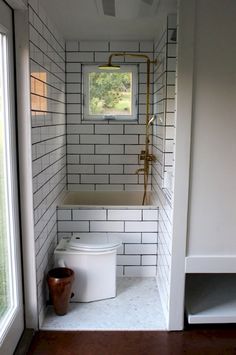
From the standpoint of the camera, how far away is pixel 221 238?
2156 millimetres

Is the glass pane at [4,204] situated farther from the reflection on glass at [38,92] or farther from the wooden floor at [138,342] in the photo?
the wooden floor at [138,342]

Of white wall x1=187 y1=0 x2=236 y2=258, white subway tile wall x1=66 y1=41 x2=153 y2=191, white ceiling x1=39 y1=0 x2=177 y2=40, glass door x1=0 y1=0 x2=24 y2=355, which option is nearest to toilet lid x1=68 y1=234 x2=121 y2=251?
glass door x1=0 y1=0 x2=24 y2=355

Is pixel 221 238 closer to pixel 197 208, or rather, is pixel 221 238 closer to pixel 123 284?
pixel 197 208

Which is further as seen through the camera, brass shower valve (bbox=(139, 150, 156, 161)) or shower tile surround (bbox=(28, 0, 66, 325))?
brass shower valve (bbox=(139, 150, 156, 161))

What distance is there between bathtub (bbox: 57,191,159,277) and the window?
0.93 meters

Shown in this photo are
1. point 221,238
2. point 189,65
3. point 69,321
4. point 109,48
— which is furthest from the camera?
point 109,48

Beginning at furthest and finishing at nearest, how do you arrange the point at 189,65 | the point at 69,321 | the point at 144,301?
1. the point at 144,301
2. the point at 69,321
3. the point at 189,65

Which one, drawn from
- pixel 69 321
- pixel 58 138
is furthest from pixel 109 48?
pixel 69 321

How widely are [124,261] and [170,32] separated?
169cm

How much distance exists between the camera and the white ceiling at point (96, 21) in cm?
228

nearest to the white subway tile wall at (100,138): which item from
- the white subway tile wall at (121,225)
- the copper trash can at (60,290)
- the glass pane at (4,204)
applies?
the white subway tile wall at (121,225)

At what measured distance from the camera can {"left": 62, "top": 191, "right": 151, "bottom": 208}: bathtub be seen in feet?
11.2

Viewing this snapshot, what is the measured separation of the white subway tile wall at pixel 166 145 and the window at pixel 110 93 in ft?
1.74

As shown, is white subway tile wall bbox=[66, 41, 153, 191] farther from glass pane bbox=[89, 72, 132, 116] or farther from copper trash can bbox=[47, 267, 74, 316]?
copper trash can bbox=[47, 267, 74, 316]
